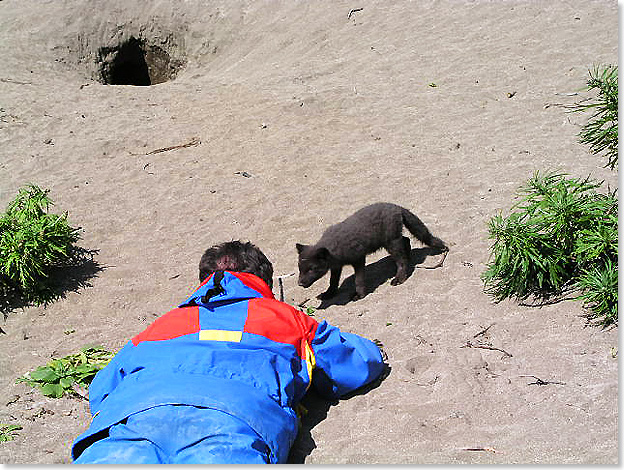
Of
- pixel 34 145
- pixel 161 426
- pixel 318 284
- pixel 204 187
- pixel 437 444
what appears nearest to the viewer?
pixel 161 426

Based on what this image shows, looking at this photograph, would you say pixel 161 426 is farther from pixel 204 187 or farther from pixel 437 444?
pixel 204 187

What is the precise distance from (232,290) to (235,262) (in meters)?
0.40

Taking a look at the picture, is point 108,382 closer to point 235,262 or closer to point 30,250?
point 235,262

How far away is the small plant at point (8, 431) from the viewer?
4312 mm

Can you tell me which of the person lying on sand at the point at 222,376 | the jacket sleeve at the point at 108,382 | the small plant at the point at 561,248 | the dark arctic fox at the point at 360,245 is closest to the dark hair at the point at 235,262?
the person lying on sand at the point at 222,376

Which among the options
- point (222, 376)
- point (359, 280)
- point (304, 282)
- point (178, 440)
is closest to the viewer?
point (178, 440)

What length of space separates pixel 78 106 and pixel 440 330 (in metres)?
8.39

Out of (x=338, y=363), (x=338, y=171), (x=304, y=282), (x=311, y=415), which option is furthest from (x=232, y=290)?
(x=338, y=171)

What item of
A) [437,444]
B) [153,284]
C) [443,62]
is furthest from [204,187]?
[437,444]

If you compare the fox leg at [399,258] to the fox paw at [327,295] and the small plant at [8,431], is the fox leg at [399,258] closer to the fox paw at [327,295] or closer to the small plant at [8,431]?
the fox paw at [327,295]

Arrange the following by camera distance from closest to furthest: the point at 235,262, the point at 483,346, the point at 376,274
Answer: the point at 235,262
the point at 483,346
the point at 376,274

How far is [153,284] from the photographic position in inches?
267

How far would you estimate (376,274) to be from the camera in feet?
23.0

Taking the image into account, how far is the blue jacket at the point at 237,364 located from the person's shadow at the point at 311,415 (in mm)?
115
